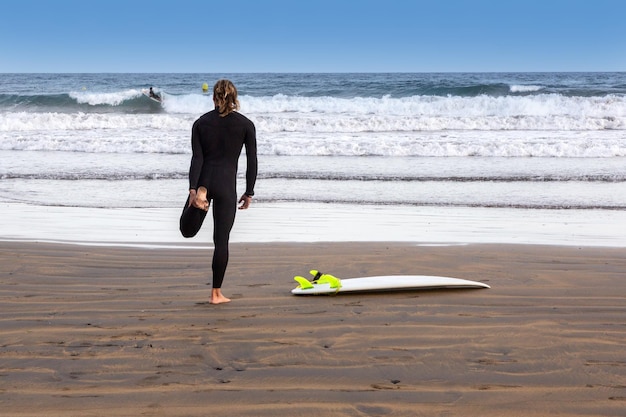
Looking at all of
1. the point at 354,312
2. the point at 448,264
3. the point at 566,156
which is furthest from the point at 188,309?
the point at 566,156

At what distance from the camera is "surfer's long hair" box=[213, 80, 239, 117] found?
5.06 meters

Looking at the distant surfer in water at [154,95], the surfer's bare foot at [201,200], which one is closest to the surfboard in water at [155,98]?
the distant surfer in water at [154,95]

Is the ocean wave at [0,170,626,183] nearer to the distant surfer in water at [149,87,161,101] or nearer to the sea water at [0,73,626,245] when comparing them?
the sea water at [0,73,626,245]

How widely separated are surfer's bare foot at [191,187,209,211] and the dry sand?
2.46 feet

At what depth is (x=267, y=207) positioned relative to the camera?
9984mm

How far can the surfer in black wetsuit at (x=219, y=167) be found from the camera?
5.11 meters

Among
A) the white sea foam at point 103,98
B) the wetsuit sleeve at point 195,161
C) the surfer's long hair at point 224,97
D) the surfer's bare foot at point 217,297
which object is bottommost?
the surfer's bare foot at point 217,297

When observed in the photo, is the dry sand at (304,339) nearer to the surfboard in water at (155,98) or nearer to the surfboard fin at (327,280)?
the surfboard fin at (327,280)

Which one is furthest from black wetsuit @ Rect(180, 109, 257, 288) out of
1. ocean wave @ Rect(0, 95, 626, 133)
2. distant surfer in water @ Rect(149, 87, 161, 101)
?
distant surfer in water @ Rect(149, 87, 161, 101)

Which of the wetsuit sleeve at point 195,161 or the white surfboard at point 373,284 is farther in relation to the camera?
the white surfboard at point 373,284

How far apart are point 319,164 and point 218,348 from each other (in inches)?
418

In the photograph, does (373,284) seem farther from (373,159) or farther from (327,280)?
(373,159)

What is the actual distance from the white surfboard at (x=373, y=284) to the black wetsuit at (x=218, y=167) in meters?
0.72

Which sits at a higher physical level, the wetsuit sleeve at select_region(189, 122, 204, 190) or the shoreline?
the wetsuit sleeve at select_region(189, 122, 204, 190)
